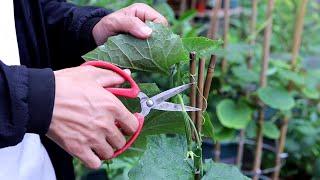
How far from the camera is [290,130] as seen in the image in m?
2.36

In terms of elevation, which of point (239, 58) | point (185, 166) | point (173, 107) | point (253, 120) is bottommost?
point (253, 120)

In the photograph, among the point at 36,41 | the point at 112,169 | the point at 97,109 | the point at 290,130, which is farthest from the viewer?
the point at 290,130

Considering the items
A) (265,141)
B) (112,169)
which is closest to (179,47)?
(112,169)

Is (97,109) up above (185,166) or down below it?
above

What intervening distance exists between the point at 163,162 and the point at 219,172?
101 millimetres

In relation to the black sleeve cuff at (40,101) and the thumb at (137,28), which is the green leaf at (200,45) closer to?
the thumb at (137,28)

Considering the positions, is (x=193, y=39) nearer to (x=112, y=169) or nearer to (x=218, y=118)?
(x=112, y=169)

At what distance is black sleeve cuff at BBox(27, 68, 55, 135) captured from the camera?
2.44ft

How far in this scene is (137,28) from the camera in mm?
914

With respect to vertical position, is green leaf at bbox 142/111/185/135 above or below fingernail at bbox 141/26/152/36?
below

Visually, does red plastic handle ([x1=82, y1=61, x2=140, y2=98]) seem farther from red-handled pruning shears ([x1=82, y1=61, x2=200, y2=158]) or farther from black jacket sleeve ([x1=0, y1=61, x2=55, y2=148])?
black jacket sleeve ([x1=0, y1=61, x2=55, y2=148])

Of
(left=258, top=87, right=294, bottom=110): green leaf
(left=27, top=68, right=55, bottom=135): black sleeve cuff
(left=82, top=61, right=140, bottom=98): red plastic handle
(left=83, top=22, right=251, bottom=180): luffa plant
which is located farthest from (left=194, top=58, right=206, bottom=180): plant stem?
(left=258, top=87, right=294, bottom=110): green leaf

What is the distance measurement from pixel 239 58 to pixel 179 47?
1381mm

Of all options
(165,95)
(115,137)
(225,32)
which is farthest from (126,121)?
(225,32)
